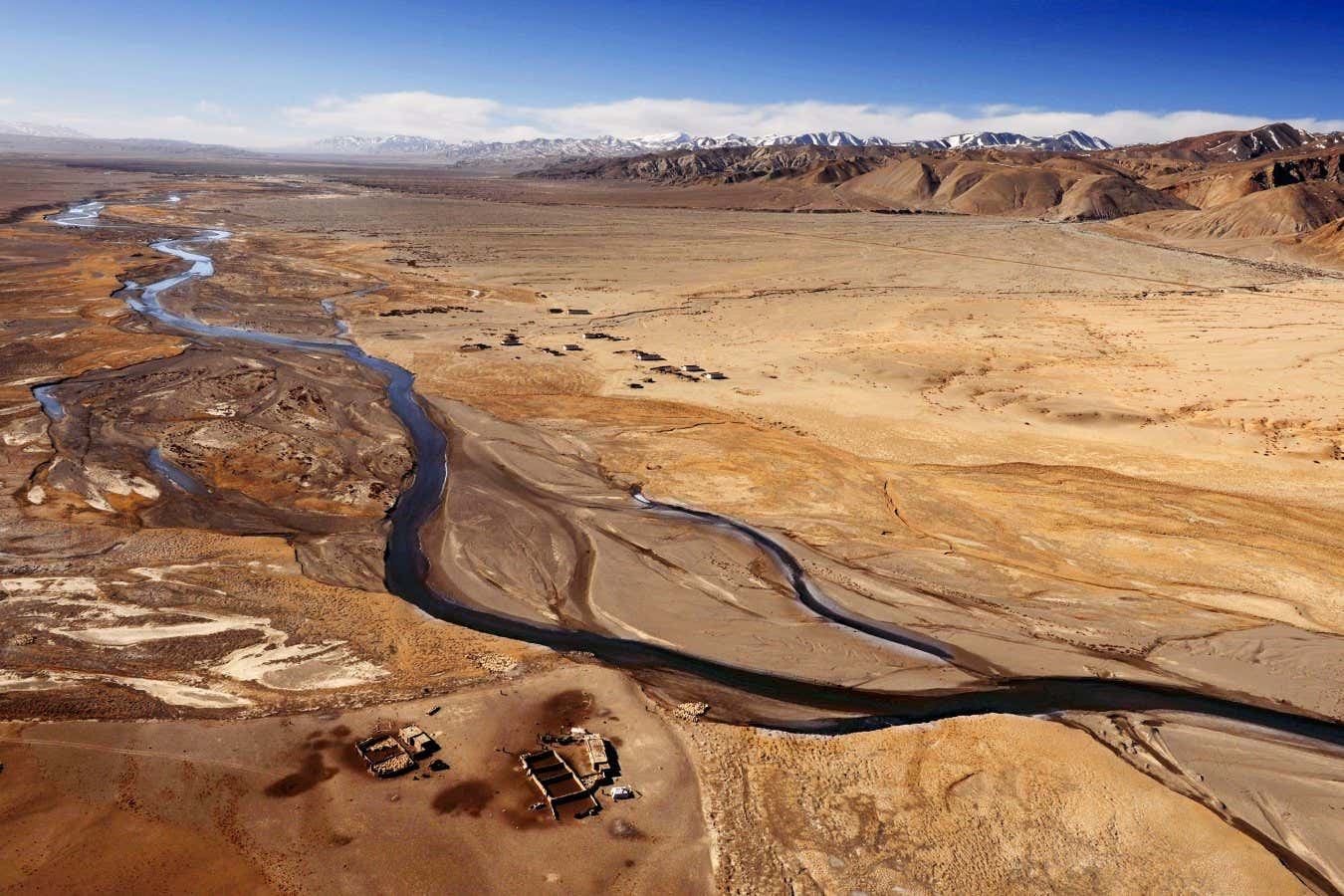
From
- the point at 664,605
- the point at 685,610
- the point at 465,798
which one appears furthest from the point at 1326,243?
the point at 465,798

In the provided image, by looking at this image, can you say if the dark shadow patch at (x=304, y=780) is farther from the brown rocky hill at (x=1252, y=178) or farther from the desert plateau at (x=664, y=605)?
the brown rocky hill at (x=1252, y=178)

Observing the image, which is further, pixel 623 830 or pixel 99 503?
pixel 99 503

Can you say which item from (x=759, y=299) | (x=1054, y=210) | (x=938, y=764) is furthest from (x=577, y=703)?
(x=1054, y=210)

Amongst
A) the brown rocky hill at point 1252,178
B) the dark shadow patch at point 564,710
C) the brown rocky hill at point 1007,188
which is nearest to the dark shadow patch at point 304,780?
the dark shadow patch at point 564,710

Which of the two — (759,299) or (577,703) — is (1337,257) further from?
(577,703)

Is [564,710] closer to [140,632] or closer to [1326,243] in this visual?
[140,632]

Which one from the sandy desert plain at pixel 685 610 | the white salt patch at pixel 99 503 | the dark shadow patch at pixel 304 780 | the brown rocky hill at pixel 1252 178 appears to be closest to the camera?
the sandy desert plain at pixel 685 610

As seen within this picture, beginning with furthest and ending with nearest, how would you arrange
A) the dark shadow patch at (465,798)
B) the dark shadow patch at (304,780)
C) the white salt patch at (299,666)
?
1. the white salt patch at (299,666)
2. the dark shadow patch at (304,780)
3. the dark shadow patch at (465,798)

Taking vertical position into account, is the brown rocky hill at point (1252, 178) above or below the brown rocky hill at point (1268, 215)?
above

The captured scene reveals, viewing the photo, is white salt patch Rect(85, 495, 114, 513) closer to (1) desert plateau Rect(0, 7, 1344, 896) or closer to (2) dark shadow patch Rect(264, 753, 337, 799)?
(1) desert plateau Rect(0, 7, 1344, 896)
